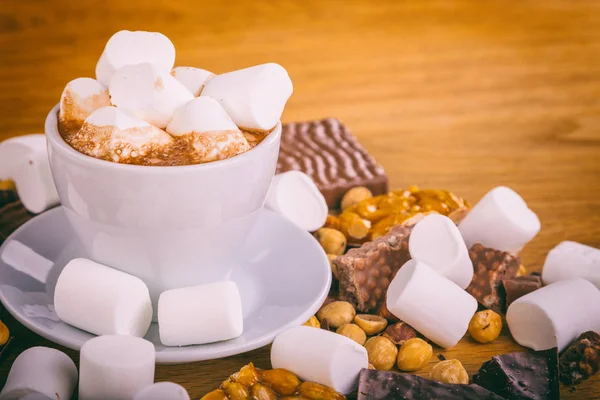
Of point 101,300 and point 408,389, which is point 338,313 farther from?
point 101,300

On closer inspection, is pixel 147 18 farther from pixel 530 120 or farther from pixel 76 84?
pixel 76 84

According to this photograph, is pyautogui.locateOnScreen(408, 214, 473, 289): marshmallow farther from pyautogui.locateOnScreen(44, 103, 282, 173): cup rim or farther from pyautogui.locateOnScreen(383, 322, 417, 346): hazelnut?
pyautogui.locateOnScreen(44, 103, 282, 173): cup rim

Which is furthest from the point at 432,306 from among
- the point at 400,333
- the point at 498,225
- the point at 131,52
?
the point at 131,52

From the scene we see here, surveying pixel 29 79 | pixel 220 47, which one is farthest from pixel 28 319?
pixel 220 47

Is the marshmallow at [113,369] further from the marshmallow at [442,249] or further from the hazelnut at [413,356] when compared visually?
the marshmallow at [442,249]

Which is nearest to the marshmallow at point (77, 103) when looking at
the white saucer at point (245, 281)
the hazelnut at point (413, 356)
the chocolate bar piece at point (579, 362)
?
the white saucer at point (245, 281)
